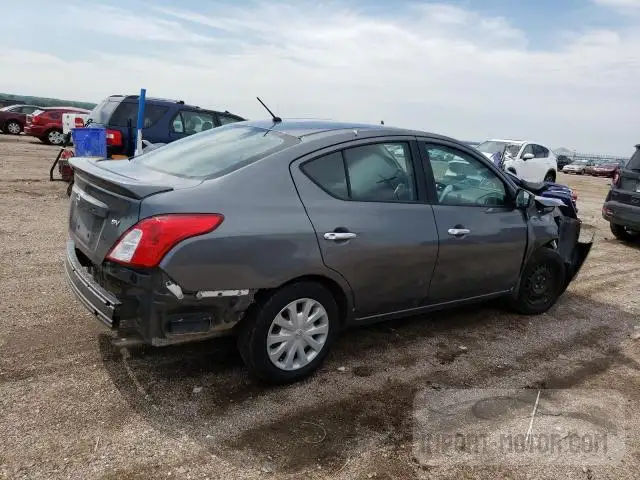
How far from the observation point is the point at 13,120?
992 inches

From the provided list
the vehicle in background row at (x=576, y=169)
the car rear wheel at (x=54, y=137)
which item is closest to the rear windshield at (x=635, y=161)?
the car rear wheel at (x=54, y=137)

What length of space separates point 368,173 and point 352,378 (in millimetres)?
1391

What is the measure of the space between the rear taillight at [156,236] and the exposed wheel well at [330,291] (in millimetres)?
525

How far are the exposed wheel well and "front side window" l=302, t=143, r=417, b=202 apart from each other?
21.9 inches

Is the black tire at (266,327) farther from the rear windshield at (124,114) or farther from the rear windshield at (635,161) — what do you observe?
the rear windshield at (124,114)

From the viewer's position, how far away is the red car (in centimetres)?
2116

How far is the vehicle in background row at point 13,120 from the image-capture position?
989 inches

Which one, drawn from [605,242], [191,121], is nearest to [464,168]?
[605,242]

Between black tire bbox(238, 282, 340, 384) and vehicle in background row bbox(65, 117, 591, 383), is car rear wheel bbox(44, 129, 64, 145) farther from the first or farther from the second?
black tire bbox(238, 282, 340, 384)

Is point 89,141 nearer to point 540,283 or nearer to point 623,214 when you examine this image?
point 540,283

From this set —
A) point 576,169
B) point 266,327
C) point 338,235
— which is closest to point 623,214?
point 338,235

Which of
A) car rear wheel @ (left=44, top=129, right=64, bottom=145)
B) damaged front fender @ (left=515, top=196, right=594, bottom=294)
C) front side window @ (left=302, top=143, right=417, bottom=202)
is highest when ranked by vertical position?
front side window @ (left=302, top=143, right=417, bottom=202)

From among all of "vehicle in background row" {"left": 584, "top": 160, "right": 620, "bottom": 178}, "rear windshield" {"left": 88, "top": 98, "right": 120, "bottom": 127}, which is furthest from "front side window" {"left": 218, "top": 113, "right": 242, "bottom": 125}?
"vehicle in background row" {"left": 584, "top": 160, "right": 620, "bottom": 178}

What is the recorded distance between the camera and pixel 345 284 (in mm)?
3477
